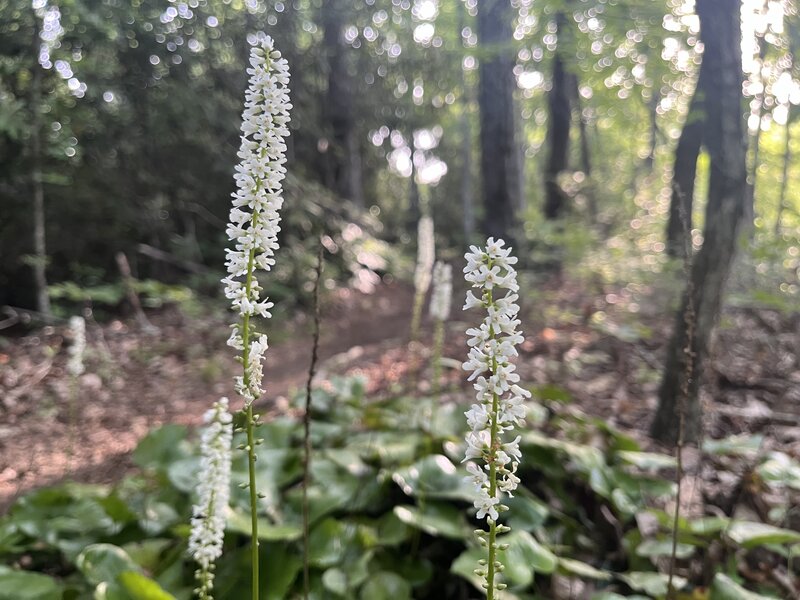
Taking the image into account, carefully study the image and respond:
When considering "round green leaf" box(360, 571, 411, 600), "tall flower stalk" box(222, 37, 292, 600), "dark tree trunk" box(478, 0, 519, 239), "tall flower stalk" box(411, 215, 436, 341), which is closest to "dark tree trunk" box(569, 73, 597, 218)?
"dark tree trunk" box(478, 0, 519, 239)

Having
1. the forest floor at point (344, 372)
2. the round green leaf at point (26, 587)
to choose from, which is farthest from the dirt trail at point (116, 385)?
the round green leaf at point (26, 587)

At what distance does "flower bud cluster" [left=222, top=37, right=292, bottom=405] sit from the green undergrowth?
39.8 inches

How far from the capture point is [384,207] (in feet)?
51.5

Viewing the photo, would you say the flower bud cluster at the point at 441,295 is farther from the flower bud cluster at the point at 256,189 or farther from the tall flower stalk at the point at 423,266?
the flower bud cluster at the point at 256,189

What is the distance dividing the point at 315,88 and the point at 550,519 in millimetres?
9995

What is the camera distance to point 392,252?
32.2 feet

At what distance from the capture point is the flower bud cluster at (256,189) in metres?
1.21

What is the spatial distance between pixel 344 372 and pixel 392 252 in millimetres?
3851

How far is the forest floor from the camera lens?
467cm

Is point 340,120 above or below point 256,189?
above

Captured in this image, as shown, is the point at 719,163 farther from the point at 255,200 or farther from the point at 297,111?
the point at 297,111

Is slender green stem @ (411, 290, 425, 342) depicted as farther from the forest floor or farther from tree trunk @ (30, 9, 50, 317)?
tree trunk @ (30, 9, 50, 317)

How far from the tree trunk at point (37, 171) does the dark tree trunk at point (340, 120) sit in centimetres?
537

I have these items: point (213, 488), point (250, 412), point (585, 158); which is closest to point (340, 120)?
point (585, 158)
